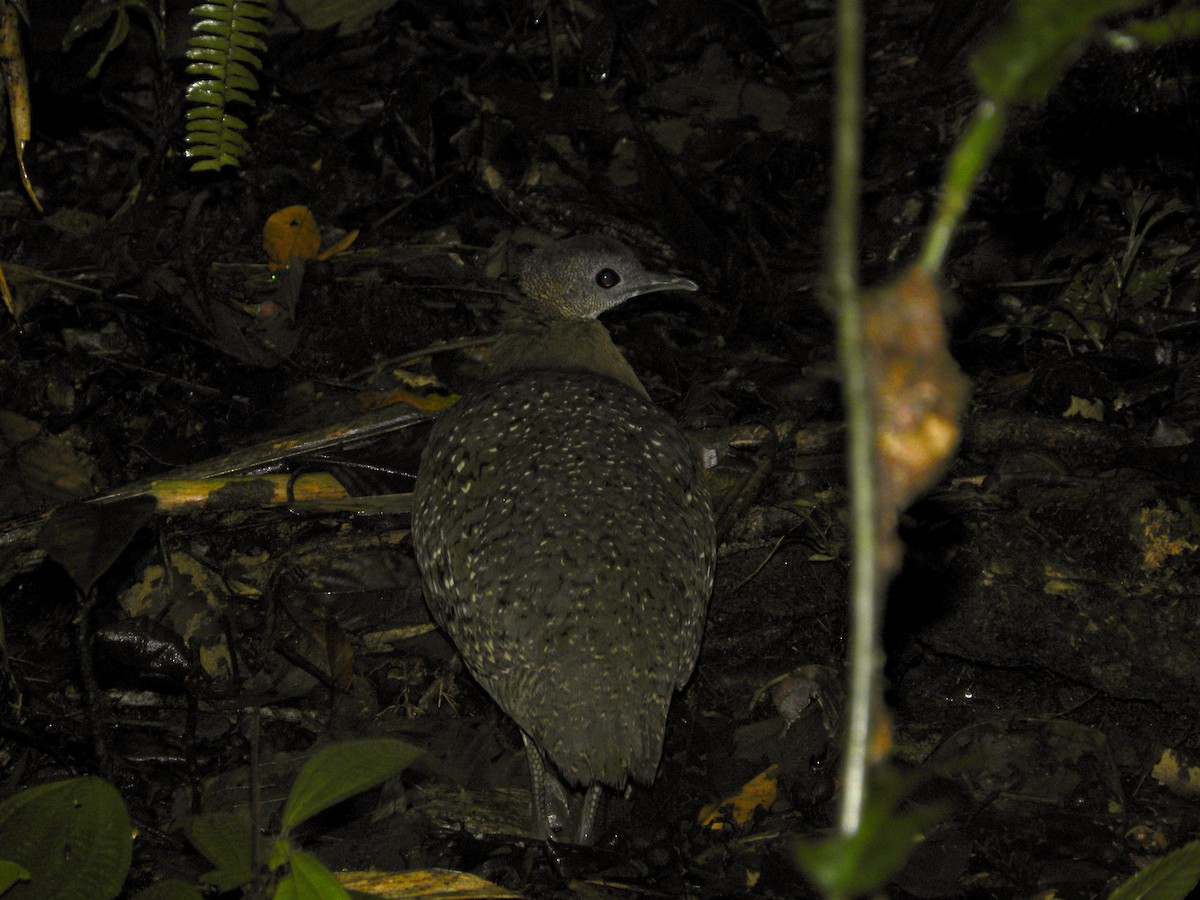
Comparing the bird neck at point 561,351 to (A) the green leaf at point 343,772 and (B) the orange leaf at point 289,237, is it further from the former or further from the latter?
(A) the green leaf at point 343,772

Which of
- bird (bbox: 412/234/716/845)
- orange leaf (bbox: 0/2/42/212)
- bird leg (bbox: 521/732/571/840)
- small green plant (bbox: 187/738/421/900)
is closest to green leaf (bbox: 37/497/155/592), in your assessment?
bird (bbox: 412/234/716/845)

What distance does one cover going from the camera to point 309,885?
1.72 metres

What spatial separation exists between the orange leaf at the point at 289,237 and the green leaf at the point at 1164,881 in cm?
508

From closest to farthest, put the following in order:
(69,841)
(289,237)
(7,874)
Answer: (7,874), (69,841), (289,237)

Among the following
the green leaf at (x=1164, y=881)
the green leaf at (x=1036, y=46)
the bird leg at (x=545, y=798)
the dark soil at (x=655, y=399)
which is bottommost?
the bird leg at (x=545, y=798)

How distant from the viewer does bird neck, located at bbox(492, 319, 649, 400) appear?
452 centimetres

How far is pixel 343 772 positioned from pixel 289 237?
174 inches

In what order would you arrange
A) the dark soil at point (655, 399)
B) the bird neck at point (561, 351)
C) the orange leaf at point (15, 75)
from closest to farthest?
the dark soil at point (655, 399) → the orange leaf at point (15, 75) → the bird neck at point (561, 351)

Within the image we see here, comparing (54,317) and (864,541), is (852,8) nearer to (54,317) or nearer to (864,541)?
(864,541)

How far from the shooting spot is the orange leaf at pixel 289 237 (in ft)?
19.3

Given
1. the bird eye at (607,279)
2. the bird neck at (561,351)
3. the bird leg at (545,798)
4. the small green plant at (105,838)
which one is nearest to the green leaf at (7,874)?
the small green plant at (105,838)

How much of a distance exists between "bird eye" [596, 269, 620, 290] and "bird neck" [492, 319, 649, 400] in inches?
12.6

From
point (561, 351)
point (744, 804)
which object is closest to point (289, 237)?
point (561, 351)

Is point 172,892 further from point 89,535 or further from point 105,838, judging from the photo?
point 89,535
